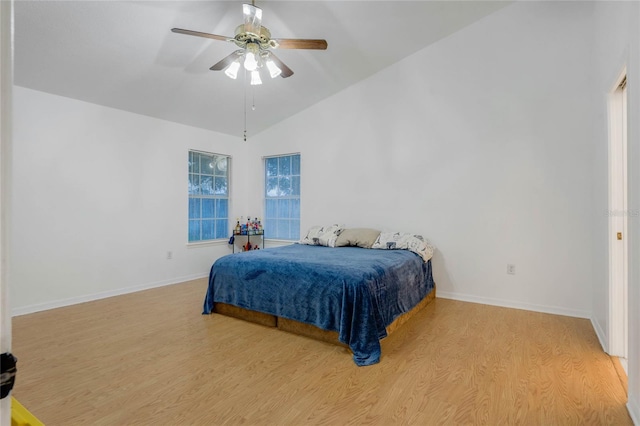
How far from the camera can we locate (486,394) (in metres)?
1.90

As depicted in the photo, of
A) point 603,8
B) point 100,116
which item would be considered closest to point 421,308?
point 603,8

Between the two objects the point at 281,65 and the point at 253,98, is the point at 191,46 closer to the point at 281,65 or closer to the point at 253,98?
the point at 281,65

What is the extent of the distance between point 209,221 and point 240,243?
690 mm

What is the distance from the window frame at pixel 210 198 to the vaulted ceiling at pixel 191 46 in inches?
30.8

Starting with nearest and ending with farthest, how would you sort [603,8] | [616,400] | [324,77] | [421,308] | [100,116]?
[616,400] < [603,8] < [421,308] < [100,116] < [324,77]

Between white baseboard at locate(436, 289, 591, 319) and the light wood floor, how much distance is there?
16 cm

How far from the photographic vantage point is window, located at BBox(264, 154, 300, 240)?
532 cm

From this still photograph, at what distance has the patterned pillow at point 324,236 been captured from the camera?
167 inches

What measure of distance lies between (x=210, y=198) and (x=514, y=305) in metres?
4.60

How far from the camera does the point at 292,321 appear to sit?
2.83 m

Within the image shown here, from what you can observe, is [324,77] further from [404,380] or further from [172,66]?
[404,380]

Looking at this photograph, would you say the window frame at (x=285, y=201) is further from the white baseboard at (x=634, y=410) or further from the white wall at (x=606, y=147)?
the white baseboard at (x=634, y=410)

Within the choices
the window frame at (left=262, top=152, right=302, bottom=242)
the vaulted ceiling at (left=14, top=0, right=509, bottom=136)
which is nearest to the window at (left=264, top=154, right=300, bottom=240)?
the window frame at (left=262, top=152, right=302, bottom=242)

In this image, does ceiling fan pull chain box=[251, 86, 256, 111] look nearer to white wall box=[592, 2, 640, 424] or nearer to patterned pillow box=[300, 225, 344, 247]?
patterned pillow box=[300, 225, 344, 247]
